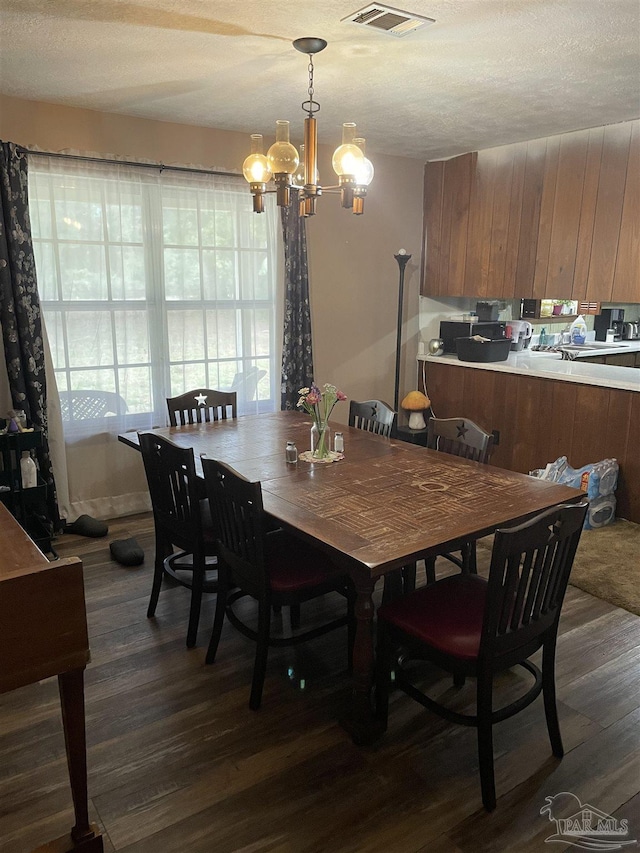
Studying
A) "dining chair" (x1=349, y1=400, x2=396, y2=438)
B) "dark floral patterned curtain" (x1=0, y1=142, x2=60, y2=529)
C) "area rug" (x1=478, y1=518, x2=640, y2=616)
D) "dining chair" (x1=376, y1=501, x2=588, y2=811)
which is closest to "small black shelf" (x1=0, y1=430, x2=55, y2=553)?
"dark floral patterned curtain" (x1=0, y1=142, x2=60, y2=529)

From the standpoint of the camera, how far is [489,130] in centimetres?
410

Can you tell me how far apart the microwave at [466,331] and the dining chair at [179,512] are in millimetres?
A: 3017

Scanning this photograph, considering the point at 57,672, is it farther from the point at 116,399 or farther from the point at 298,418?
the point at 116,399

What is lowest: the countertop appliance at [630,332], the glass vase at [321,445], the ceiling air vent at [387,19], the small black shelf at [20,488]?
the small black shelf at [20,488]

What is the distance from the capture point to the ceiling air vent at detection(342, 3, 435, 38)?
88.8 inches

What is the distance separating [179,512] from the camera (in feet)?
8.72

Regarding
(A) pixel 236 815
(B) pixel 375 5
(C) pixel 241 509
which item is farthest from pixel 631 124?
(A) pixel 236 815

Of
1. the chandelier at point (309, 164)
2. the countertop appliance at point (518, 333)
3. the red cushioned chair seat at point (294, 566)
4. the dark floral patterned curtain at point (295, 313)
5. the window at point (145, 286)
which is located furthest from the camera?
the countertop appliance at point (518, 333)

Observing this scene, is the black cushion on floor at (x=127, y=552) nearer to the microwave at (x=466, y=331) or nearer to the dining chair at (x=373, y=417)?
the dining chair at (x=373, y=417)

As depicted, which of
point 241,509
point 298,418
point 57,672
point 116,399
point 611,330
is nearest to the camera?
point 57,672

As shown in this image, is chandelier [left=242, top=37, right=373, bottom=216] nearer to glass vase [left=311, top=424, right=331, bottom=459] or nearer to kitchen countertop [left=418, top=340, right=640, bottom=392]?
glass vase [left=311, top=424, right=331, bottom=459]

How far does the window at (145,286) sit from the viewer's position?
147 inches

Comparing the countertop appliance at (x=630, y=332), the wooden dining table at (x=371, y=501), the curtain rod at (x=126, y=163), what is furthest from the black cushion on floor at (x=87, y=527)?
the countertop appliance at (x=630, y=332)

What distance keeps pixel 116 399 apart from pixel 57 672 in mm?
2732
